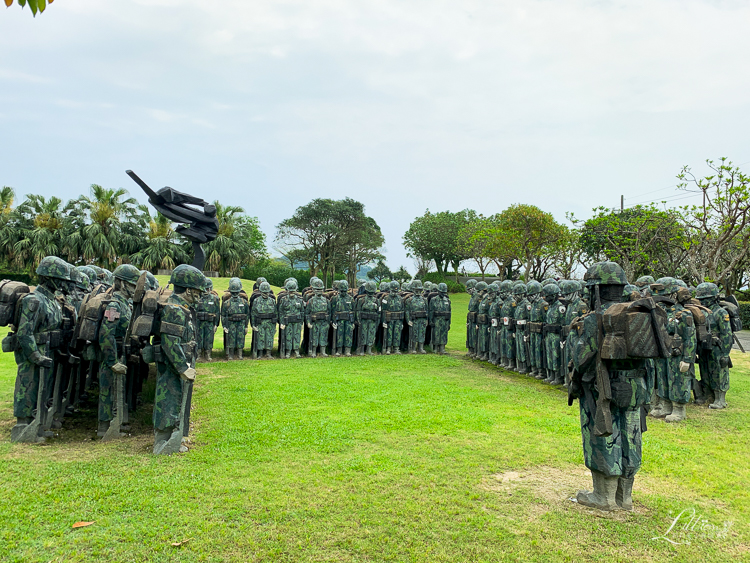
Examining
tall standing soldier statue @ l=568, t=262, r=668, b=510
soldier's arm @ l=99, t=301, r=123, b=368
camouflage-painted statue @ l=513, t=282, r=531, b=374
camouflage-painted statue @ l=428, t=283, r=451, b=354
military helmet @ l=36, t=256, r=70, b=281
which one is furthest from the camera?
camouflage-painted statue @ l=428, t=283, r=451, b=354

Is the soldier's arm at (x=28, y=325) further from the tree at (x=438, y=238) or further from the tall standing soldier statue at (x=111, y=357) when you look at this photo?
the tree at (x=438, y=238)

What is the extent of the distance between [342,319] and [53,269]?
8.75 metres

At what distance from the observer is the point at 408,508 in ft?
15.8

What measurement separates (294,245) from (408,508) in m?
39.7

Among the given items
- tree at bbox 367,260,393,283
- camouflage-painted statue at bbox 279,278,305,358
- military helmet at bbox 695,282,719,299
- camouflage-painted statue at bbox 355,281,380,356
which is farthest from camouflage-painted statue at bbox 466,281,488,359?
tree at bbox 367,260,393,283

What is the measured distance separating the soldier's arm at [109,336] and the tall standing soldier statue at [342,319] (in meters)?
8.18

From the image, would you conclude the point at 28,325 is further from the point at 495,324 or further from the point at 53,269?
the point at 495,324

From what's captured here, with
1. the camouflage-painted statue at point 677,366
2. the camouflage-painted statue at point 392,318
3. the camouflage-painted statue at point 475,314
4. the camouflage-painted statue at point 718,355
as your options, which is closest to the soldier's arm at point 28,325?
the camouflage-painted statue at point 677,366

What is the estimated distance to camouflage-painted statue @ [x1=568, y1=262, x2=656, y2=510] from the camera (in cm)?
464

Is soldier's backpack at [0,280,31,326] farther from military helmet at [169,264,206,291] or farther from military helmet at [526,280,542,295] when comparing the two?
military helmet at [526,280,542,295]

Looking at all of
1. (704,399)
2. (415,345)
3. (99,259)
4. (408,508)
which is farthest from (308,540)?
(99,259)

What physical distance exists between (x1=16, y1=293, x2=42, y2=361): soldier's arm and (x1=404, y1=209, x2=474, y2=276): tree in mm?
39779

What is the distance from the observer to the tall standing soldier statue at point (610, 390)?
14.9 ft

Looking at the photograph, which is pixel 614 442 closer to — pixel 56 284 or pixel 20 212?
pixel 56 284
